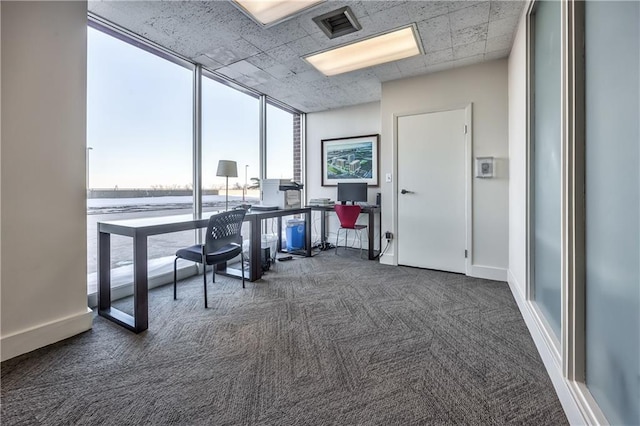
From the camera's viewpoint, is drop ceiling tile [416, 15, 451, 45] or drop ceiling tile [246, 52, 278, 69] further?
drop ceiling tile [246, 52, 278, 69]

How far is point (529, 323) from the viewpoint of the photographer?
2055mm

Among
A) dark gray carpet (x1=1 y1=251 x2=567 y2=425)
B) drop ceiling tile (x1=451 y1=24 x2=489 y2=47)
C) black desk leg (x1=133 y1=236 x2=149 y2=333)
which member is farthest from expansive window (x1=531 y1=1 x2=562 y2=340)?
black desk leg (x1=133 y1=236 x2=149 y2=333)

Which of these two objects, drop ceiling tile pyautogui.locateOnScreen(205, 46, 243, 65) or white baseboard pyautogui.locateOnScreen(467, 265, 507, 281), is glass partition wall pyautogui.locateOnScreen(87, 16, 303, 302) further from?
white baseboard pyautogui.locateOnScreen(467, 265, 507, 281)

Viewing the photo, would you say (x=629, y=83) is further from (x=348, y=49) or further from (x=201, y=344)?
(x=348, y=49)

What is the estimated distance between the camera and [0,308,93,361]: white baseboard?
170 centimetres

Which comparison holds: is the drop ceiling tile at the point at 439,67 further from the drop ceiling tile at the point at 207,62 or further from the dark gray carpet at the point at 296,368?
the dark gray carpet at the point at 296,368

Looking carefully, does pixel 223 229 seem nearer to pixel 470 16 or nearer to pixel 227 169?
pixel 227 169

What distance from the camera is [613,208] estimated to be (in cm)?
102

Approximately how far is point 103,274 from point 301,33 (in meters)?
2.71

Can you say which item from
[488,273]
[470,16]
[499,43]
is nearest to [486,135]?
[499,43]

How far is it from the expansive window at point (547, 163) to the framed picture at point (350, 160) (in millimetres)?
2577

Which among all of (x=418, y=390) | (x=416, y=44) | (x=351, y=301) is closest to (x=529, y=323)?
(x=418, y=390)

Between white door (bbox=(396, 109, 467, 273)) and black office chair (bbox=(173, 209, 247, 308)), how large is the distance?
2146 mm

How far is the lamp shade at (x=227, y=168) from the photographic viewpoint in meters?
3.29
